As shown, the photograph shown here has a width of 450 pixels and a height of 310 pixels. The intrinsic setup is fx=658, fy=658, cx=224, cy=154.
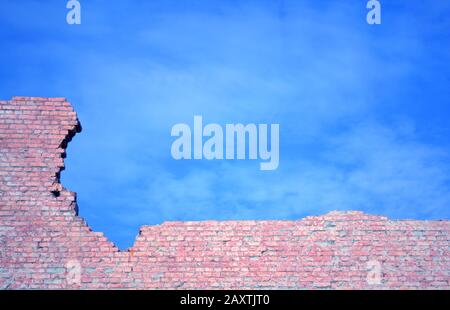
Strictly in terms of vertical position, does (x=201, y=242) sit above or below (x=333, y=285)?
above

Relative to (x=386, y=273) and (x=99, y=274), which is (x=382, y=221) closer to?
(x=386, y=273)

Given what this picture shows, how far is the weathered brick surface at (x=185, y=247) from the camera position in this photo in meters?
9.32

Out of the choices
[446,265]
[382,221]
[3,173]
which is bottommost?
[446,265]

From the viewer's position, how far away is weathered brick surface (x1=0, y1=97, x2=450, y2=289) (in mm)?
9320

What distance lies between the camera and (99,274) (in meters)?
Result: 9.31

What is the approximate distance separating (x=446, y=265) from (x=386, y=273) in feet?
2.99

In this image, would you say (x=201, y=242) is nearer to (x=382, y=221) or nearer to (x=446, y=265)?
(x=382, y=221)

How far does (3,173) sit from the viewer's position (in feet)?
31.5

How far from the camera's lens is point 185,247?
9.55 meters

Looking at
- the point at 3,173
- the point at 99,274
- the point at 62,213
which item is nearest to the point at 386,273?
the point at 99,274
